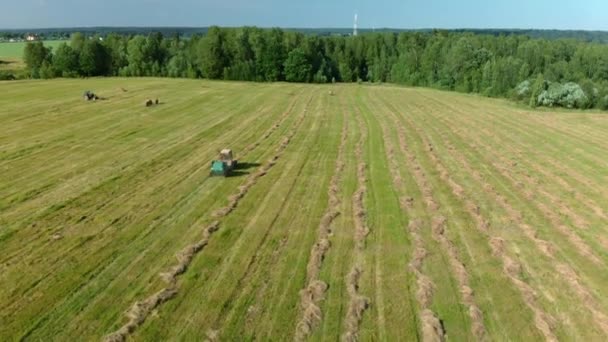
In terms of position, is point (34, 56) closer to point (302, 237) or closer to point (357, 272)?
point (302, 237)

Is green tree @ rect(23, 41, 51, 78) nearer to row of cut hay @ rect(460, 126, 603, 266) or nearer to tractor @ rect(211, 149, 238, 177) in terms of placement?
tractor @ rect(211, 149, 238, 177)

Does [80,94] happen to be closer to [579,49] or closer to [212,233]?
[212,233]

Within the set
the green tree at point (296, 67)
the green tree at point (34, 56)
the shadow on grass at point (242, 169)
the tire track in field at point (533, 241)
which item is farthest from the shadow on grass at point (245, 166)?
the green tree at point (34, 56)

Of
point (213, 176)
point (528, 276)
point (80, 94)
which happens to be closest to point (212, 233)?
point (213, 176)

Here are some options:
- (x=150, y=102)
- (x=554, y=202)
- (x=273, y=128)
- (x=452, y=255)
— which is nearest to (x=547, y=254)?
(x=452, y=255)

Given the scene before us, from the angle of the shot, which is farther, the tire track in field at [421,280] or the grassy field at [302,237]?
the grassy field at [302,237]

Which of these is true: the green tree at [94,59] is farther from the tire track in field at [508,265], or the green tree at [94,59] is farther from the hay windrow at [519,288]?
the hay windrow at [519,288]

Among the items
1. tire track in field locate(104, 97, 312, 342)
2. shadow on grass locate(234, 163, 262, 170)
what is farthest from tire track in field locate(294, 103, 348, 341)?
shadow on grass locate(234, 163, 262, 170)
